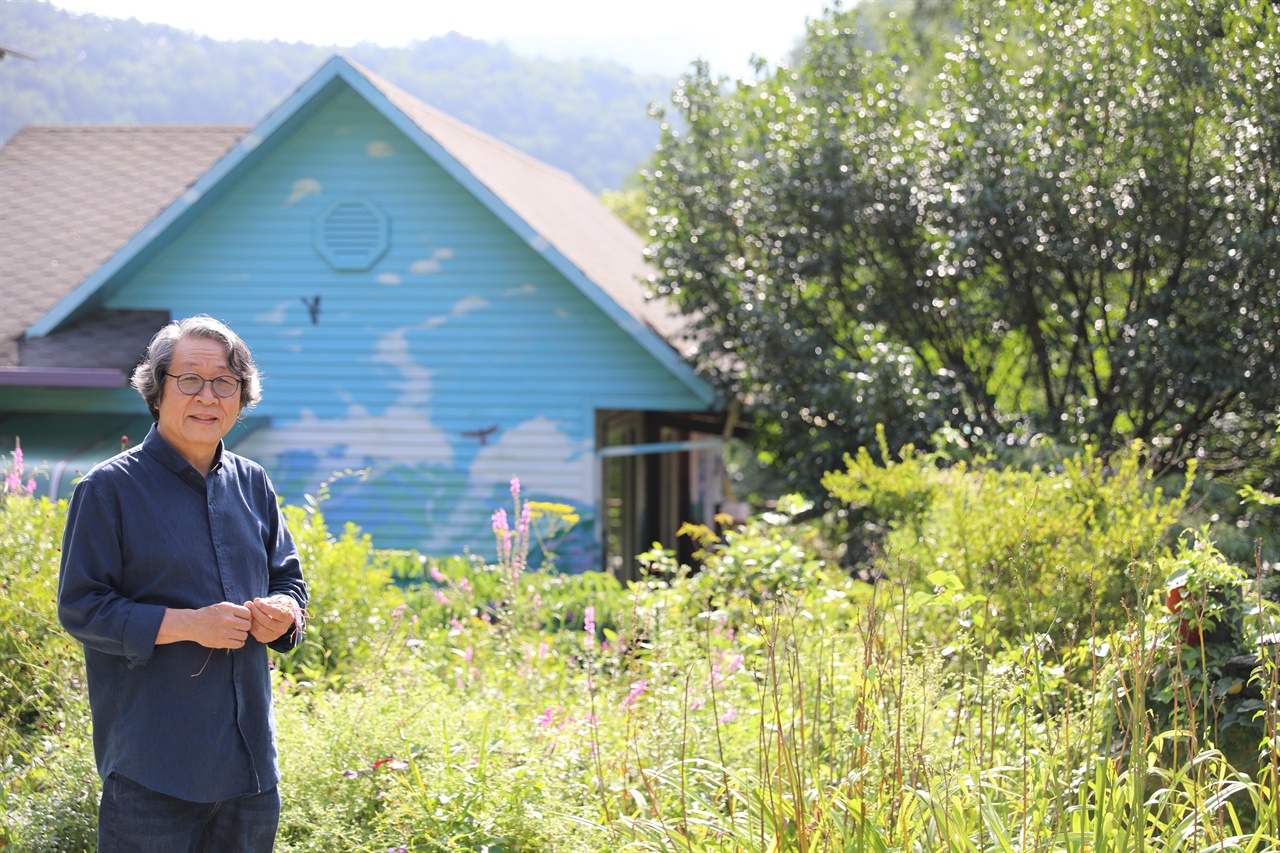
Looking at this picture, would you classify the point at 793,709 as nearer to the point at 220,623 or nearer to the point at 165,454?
the point at 220,623

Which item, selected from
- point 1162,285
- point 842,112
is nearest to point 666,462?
point 842,112

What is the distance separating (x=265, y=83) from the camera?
34.1 metres

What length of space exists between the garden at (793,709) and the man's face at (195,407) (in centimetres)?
134

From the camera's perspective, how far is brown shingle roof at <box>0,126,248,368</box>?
404 inches

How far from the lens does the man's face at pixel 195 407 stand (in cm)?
293

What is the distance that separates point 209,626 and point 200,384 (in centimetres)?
66

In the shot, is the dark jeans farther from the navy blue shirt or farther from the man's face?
the man's face

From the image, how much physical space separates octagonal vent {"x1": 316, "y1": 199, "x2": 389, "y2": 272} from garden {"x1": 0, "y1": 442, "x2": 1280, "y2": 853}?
15.5ft

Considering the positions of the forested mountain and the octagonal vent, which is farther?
the forested mountain

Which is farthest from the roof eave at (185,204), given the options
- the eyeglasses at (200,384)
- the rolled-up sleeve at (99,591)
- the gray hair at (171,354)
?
the rolled-up sleeve at (99,591)

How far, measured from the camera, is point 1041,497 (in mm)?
5262

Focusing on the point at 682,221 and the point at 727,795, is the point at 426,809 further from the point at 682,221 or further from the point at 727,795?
the point at 682,221

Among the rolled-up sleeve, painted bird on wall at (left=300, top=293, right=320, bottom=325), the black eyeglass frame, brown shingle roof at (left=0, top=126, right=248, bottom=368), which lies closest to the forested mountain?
brown shingle roof at (left=0, top=126, right=248, bottom=368)

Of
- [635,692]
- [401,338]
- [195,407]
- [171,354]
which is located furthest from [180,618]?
[401,338]
